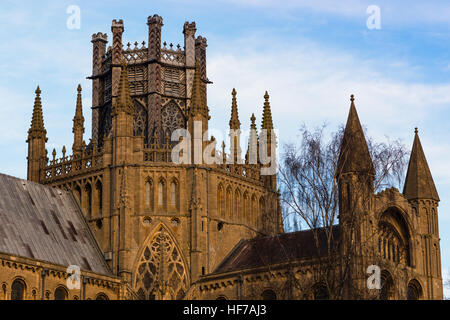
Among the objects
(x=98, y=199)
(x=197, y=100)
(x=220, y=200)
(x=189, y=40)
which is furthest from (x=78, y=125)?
(x=220, y=200)

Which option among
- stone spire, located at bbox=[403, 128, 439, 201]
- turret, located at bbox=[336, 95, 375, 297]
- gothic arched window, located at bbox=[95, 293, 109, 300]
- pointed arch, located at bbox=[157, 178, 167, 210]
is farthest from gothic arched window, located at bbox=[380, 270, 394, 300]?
gothic arched window, located at bbox=[95, 293, 109, 300]

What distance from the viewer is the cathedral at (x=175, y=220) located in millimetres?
68500

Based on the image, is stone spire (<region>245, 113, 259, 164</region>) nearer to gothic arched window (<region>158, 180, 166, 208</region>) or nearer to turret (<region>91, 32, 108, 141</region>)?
gothic arched window (<region>158, 180, 166, 208</region>)

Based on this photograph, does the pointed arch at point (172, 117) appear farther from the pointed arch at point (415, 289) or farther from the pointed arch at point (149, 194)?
the pointed arch at point (415, 289)

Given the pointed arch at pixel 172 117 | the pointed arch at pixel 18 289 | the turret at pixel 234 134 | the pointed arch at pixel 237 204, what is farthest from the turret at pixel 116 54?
the pointed arch at pixel 18 289

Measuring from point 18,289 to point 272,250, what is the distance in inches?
632

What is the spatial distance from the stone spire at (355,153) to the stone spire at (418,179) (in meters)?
11.3

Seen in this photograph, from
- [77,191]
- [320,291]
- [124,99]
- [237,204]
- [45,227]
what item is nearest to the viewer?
[320,291]

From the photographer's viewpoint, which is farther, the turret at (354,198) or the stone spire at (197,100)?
the stone spire at (197,100)

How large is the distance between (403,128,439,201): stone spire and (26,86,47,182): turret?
28.0 metres

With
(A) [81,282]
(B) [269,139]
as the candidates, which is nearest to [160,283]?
(A) [81,282]

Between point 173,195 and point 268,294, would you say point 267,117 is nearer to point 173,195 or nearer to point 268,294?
point 173,195

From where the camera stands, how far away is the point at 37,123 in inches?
3317

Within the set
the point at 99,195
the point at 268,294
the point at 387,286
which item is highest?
the point at 99,195
